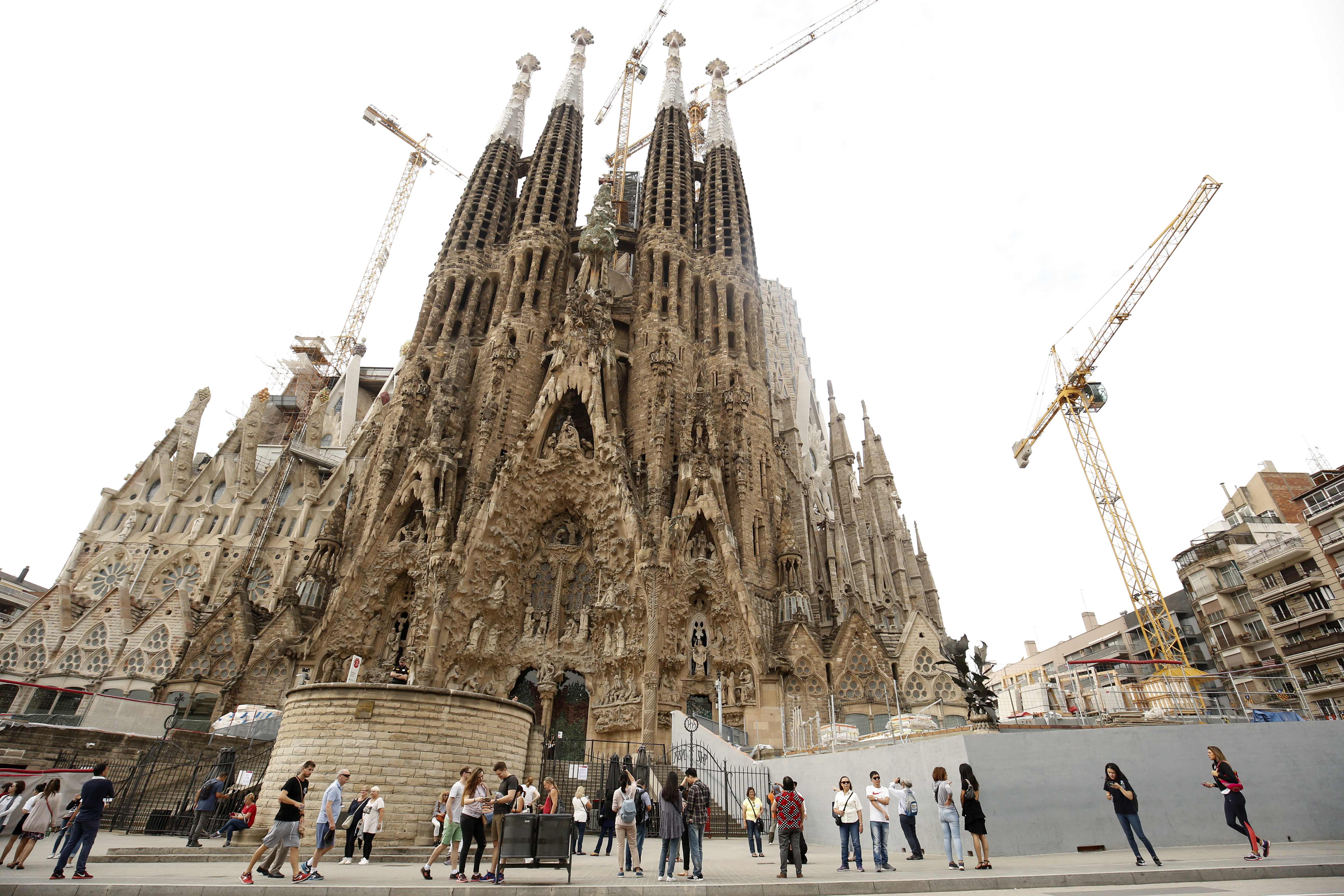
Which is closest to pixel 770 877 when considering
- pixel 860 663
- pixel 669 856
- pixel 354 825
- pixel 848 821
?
pixel 669 856

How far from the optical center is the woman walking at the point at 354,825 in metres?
10.3

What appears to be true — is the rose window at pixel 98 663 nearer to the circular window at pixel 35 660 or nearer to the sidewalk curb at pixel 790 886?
the circular window at pixel 35 660

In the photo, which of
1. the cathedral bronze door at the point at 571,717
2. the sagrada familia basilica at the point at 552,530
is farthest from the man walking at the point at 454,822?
the cathedral bronze door at the point at 571,717

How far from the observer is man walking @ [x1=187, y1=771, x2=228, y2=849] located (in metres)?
11.1

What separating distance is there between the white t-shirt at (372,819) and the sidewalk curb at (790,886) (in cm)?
203

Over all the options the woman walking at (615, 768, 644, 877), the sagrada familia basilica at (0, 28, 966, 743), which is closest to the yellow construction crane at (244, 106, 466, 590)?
the sagrada familia basilica at (0, 28, 966, 743)

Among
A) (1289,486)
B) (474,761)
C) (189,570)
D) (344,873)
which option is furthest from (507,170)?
(1289,486)

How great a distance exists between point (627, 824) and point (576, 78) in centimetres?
5410

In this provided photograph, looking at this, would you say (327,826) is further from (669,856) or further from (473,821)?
(669,856)

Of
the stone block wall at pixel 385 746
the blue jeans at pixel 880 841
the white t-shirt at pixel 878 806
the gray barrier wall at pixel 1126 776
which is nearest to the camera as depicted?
the blue jeans at pixel 880 841

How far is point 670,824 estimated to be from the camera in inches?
327

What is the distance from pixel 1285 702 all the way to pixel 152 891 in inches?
929

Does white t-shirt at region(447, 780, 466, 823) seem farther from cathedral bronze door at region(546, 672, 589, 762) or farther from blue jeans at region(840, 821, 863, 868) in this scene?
cathedral bronze door at region(546, 672, 589, 762)

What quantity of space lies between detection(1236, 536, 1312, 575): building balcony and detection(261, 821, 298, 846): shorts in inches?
1823
